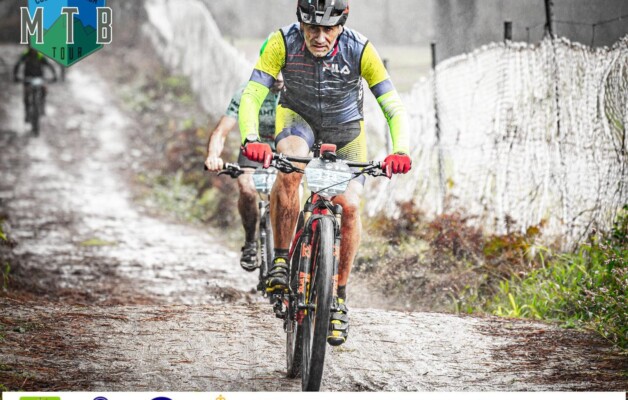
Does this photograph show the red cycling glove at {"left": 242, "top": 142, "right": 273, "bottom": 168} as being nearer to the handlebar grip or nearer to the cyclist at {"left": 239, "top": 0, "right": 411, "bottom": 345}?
the handlebar grip

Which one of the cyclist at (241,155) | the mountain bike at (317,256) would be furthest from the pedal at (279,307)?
the cyclist at (241,155)

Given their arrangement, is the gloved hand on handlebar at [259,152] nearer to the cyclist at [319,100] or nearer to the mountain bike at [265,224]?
the cyclist at [319,100]

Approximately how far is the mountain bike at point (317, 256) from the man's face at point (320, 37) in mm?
687

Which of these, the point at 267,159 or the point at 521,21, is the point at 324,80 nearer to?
the point at 267,159

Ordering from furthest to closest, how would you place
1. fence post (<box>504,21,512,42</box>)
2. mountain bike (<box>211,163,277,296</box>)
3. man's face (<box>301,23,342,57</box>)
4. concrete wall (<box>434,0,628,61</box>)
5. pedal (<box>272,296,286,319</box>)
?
1. fence post (<box>504,21,512,42</box>)
2. concrete wall (<box>434,0,628,61</box>)
3. mountain bike (<box>211,163,277,296</box>)
4. pedal (<box>272,296,286,319</box>)
5. man's face (<box>301,23,342,57</box>)

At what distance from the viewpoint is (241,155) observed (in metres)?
6.35

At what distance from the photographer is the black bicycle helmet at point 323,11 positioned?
4.34 metres

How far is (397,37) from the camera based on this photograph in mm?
22078

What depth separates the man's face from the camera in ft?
14.8

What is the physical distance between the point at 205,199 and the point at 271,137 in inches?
199

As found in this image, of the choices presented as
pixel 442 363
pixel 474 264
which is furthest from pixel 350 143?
pixel 474 264

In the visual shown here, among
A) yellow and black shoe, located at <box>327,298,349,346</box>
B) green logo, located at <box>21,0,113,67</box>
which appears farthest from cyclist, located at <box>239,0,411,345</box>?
green logo, located at <box>21,0,113,67</box>

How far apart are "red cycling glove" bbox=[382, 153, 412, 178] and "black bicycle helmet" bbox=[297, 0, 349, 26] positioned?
0.78 meters

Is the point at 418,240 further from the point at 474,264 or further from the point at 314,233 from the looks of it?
the point at 314,233
